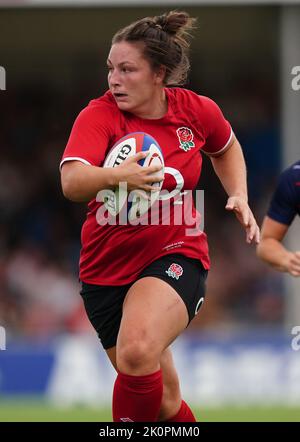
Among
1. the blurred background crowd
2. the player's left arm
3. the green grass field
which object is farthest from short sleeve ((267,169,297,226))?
the blurred background crowd

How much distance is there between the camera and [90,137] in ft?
16.6

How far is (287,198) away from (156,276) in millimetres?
1101

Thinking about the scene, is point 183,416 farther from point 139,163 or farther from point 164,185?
point 139,163

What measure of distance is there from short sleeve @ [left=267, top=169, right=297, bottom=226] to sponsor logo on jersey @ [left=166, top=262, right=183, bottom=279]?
3.10ft

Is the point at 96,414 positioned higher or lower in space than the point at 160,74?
lower

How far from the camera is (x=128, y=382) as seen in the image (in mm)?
5059

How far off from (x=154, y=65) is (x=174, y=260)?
38.5 inches

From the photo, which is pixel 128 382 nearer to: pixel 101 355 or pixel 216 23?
pixel 101 355

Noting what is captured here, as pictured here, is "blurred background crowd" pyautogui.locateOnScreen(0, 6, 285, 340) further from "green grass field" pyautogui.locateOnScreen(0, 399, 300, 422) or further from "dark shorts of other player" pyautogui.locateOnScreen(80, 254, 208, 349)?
"dark shorts of other player" pyautogui.locateOnScreen(80, 254, 208, 349)

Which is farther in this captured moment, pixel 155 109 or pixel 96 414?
pixel 96 414

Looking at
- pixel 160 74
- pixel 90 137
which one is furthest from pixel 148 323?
pixel 160 74

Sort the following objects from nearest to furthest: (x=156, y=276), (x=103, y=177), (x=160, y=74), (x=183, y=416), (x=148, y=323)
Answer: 1. (x=103, y=177)
2. (x=148, y=323)
3. (x=156, y=276)
4. (x=160, y=74)
5. (x=183, y=416)
